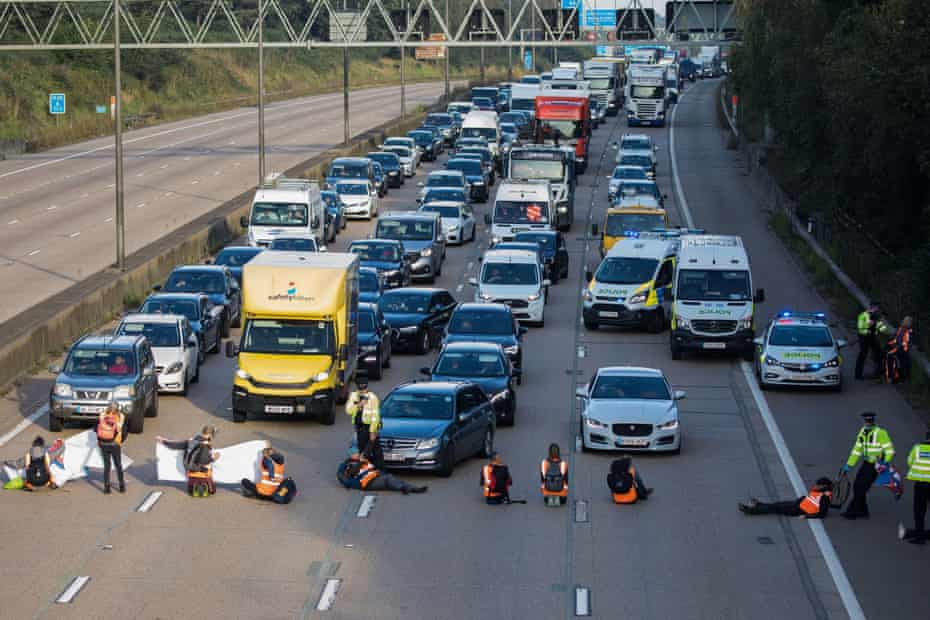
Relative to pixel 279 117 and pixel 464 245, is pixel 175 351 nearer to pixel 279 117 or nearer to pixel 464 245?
pixel 464 245

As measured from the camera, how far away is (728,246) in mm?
37844

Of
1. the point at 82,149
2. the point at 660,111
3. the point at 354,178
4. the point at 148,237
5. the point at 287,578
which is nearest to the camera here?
the point at 287,578

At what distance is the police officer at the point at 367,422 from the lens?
947 inches

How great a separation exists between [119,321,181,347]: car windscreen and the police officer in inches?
302

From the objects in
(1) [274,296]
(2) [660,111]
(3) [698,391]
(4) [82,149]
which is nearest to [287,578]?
(1) [274,296]

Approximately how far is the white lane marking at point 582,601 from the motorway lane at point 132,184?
72.5ft

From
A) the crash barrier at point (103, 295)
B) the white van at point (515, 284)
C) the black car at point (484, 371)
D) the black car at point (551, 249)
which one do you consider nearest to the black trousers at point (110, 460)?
the black car at point (484, 371)

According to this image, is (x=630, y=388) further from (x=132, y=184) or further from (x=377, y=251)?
(x=132, y=184)

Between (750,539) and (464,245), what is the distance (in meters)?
32.8

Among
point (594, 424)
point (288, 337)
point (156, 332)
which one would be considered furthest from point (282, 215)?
point (594, 424)

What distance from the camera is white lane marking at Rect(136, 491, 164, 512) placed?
2272 centimetres

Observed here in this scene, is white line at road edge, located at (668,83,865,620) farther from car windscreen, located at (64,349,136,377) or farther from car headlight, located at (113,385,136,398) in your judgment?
car windscreen, located at (64,349,136,377)

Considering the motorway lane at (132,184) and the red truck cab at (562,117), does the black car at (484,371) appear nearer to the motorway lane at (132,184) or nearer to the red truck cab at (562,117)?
the motorway lane at (132,184)

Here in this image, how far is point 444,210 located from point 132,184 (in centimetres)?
2031
